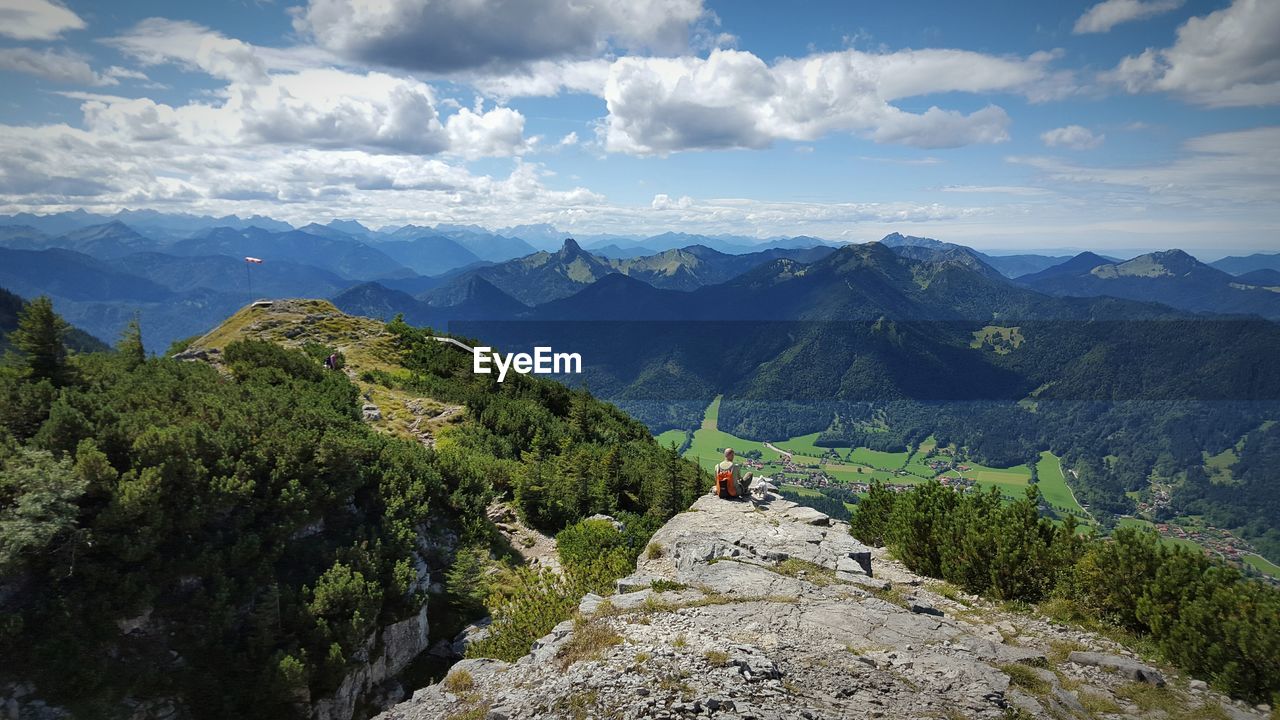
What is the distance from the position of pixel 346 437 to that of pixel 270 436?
153 inches

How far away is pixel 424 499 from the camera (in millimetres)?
26328

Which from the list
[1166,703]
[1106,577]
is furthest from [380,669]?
[1106,577]

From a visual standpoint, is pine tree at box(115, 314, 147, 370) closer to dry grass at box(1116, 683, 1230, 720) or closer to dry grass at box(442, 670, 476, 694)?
dry grass at box(442, 670, 476, 694)

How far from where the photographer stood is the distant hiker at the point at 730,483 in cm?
2752

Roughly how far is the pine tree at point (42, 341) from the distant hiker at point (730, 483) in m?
27.6

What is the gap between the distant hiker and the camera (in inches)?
1083

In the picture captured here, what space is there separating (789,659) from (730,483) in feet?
44.7

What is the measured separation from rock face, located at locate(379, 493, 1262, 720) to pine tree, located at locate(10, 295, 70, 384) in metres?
20.7

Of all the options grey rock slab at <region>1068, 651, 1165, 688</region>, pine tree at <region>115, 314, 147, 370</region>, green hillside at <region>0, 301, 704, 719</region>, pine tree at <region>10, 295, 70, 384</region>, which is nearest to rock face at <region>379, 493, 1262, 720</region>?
grey rock slab at <region>1068, 651, 1165, 688</region>

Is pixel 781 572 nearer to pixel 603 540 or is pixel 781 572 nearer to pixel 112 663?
pixel 603 540

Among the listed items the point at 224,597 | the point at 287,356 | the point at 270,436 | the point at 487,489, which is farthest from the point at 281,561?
the point at 287,356

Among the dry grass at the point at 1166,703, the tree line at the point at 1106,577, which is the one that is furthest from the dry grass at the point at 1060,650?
the tree line at the point at 1106,577

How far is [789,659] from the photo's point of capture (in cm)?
1395

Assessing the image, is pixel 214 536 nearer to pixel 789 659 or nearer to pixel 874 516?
pixel 789 659
